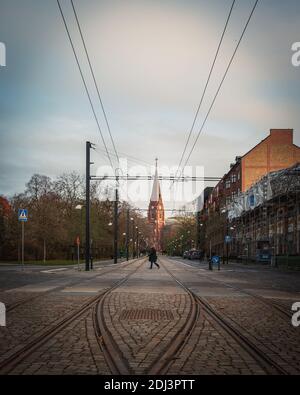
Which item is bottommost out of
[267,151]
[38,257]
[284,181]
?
[38,257]

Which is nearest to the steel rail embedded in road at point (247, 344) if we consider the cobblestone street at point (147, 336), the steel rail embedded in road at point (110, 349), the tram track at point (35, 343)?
the cobblestone street at point (147, 336)

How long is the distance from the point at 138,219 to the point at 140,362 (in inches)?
4145

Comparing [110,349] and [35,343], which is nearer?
[110,349]

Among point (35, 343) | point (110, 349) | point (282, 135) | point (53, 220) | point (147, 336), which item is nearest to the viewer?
point (110, 349)

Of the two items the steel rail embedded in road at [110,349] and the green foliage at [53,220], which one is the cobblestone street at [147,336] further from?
the green foliage at [53,220]

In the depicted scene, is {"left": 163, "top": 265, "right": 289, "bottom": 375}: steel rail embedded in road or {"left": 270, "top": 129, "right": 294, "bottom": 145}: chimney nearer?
{"left": 163, "top": 265, "right": 289, "bottom": 375}: steel rail embedded in road

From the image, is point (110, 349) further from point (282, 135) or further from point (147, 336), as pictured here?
point (282, 135)

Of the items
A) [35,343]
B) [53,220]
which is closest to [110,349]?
[35,343]

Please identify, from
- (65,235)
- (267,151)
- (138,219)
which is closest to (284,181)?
(65,235)

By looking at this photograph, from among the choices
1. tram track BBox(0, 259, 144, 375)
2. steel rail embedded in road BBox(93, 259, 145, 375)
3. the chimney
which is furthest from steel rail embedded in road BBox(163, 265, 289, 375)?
the chimney

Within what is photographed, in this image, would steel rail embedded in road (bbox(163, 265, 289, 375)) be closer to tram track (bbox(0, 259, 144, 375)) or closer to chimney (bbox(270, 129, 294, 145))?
tram track (bbox(0, 259, 144, 375))
